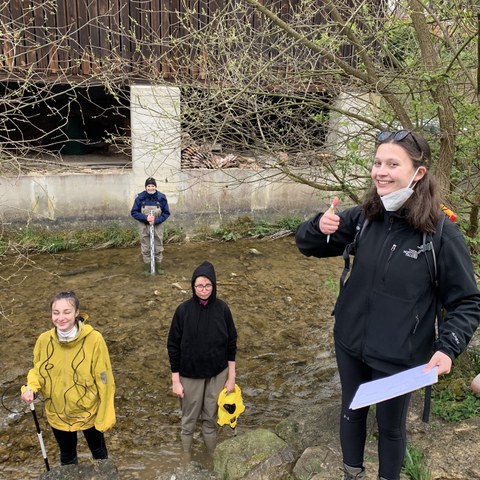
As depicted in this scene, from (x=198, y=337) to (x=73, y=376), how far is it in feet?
3.28

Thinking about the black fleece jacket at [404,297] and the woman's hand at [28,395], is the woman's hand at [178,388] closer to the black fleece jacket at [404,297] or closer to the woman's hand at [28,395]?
the woman's hand at [28,395]

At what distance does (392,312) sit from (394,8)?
146 inches

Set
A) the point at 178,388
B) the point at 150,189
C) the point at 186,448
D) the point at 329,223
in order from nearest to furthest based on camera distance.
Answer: the point at 329,223
the point at 178,388
the point at 186,448
the point at 150,189

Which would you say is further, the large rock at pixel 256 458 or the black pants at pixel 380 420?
the large rock at pixel 256 458

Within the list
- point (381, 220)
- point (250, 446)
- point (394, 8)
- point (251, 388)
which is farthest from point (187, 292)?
point (381, 220)

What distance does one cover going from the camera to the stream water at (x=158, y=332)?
14.8ft

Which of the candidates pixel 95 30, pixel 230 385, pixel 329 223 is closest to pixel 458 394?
pixel 230 385

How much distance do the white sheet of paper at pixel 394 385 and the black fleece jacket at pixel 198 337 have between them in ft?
6.06

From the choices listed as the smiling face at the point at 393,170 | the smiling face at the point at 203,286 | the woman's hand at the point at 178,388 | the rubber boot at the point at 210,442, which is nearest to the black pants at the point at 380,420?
the smiling face at the point at 393,170

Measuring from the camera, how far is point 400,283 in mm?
2152

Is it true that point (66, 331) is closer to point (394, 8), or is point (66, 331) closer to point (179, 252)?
point (394, 8)

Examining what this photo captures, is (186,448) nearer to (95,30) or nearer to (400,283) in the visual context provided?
(400,283)

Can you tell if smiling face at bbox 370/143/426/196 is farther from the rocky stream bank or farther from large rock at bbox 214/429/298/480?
large rock at bbox 214/429/298/480

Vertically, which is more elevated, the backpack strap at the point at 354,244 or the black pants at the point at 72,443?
the backpack strap at the point at 354,244
